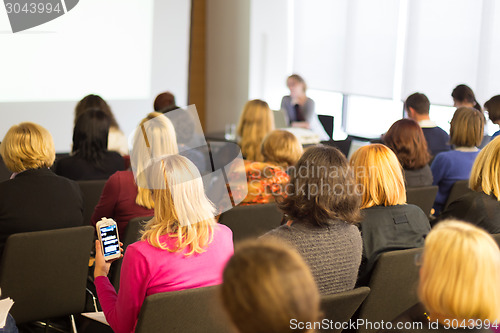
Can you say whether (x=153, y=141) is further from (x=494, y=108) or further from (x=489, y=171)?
(x=494, y=108)

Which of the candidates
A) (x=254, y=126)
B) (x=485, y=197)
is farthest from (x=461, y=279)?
(x=254, y=126)

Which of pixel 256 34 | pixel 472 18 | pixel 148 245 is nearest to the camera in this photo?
pixel 148 245

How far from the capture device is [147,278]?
2.02 m

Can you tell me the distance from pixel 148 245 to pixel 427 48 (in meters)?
5.16

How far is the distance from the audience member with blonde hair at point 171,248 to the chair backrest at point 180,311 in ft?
0.43

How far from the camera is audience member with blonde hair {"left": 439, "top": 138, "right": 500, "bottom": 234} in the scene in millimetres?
2893

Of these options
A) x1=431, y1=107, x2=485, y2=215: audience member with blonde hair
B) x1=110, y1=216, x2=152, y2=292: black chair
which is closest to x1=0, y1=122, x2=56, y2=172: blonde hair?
x1=110, y1=216, x2=152, y2=292: black chair

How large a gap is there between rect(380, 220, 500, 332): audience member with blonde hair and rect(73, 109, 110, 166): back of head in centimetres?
299

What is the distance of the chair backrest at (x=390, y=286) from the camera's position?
235 centimetres

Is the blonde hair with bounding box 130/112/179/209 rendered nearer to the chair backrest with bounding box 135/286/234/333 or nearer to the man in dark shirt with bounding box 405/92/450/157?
the chair backrest with bounding box 135/286/234/333

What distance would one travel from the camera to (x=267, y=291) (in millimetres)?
1100

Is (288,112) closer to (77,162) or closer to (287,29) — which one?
(287,29)

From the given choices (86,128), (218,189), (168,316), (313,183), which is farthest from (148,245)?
(86,128)

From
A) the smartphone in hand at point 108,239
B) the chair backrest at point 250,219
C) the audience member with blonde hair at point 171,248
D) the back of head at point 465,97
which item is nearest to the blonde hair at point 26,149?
the smartphone in hand at point 108,239
